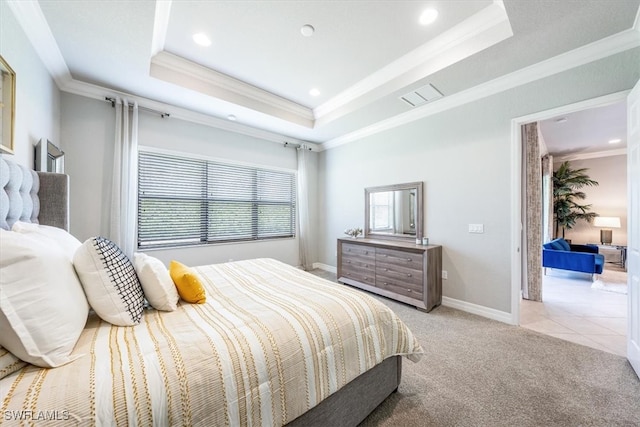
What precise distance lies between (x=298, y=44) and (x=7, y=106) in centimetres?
231

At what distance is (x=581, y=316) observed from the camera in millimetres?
2930

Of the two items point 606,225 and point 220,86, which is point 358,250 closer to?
point 220,86

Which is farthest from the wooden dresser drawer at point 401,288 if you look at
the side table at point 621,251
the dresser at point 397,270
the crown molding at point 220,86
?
the side table at point 621,251

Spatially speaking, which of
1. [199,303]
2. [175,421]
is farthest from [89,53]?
[175,421]

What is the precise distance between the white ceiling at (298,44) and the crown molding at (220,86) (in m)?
0.01

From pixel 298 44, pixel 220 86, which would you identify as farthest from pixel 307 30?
pixel 220 86

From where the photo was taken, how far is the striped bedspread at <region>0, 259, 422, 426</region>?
0.76 m

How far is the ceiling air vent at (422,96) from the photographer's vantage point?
9.51 feet

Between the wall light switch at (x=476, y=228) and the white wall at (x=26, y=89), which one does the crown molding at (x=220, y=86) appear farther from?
the wall light switch at (x=476, y=228)

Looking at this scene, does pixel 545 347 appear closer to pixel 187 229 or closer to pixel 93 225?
pixel 187 229

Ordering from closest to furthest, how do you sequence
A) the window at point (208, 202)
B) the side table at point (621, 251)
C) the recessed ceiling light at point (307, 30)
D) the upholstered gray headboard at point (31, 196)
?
the upholstered gray headboard at point (31, 196)
the recessed ceiling light at point (307, 30)
the window at point (208, 202)
the side table at point (621, 251)

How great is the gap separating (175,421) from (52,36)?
10.4 ft

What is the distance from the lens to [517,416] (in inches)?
59.5

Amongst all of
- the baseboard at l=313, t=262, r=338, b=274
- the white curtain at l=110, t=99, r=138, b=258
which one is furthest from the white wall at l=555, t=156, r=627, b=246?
the white curtain at l=110, t=99, r=138, b=258
